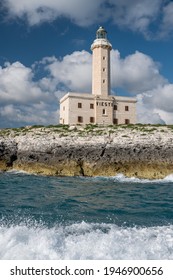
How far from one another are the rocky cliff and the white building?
12843mm

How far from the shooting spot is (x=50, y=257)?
266 inches

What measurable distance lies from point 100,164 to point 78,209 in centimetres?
1948

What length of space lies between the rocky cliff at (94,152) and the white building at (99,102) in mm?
12843

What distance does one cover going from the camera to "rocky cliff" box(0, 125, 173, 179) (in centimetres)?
3061

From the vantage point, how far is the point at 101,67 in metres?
49.4

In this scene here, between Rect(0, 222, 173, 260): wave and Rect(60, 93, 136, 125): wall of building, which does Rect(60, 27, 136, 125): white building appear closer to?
Rect(60, 93, 136, 125): wall of building

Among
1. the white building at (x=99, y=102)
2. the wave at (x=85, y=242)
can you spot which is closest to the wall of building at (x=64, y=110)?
the white building at (x=99, y=102)

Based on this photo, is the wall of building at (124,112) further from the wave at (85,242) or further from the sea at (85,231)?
the wave at (85,242)

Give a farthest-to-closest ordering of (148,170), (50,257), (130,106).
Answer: (130,106) → (148,170) → (50,257)

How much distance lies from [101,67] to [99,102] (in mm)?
5811

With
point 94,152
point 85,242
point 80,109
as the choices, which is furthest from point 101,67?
point 85,242

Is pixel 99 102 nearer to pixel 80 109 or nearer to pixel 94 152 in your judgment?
pixel 80 109

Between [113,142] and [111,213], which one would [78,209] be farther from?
[113,142]
